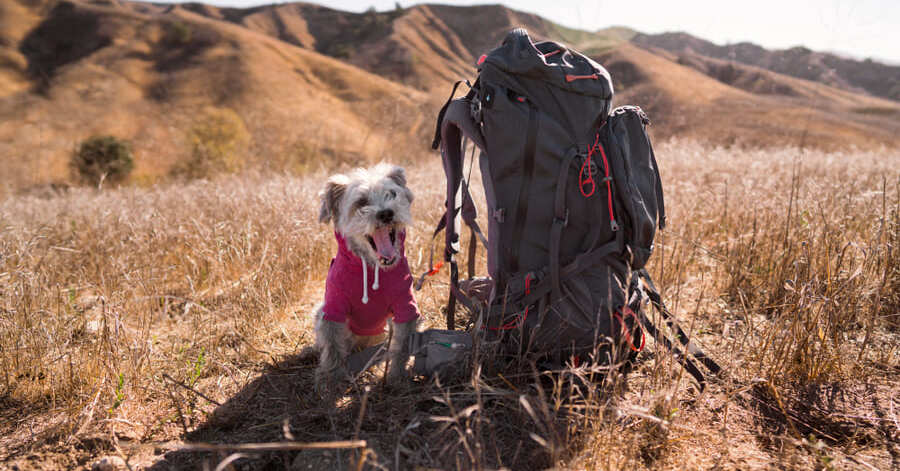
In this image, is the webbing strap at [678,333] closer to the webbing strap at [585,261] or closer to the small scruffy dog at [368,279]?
the webbing strap at [585,261]

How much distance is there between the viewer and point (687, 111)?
33.0m

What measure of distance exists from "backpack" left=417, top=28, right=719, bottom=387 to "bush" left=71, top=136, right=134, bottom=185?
33573mm

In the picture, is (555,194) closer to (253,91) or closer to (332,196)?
(332,196)

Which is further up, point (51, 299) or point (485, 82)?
point (485, 82)

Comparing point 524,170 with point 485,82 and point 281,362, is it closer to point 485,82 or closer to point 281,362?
point 485,82

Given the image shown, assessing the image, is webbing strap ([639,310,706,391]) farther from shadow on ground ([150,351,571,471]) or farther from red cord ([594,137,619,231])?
shadow on ground ([150,351,571,471])

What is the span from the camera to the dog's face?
295cm

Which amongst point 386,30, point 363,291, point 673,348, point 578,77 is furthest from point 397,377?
point 386,30

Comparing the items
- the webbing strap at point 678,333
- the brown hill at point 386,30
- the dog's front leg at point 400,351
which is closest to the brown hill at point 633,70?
the brown hill at point 386,30

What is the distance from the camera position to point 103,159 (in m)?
29.9

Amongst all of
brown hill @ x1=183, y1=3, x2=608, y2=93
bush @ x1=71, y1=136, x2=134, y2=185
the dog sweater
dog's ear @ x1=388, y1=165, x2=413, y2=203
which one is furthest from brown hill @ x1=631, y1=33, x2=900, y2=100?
brown hill @ x1=183, y1=3, x2=608, y2=93

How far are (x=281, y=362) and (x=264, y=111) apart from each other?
4374cm

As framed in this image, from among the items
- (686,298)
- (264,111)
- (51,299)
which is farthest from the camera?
(264,111)

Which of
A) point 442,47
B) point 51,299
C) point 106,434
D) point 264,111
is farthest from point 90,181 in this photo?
point 442,47
